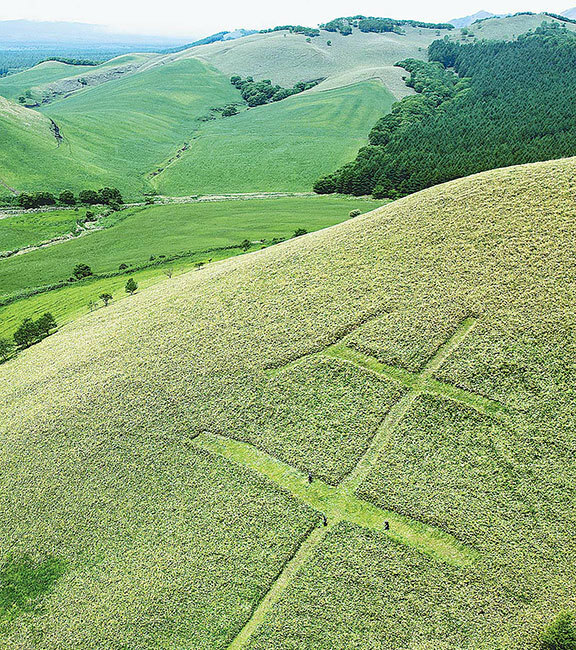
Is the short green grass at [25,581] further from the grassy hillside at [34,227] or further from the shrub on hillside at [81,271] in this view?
the grassy hillside at [34,227]

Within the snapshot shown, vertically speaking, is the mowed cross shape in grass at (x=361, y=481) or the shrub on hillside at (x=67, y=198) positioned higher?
the shrub on hillside at (x=67, y=198)

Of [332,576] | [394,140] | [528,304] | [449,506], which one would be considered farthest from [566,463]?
[394,140]

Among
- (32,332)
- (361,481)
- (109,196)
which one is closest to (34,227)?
(109,196)

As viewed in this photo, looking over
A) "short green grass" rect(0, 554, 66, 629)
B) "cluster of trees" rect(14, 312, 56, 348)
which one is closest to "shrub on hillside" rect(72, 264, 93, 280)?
"cluster of trees" rect(14, 312, 56, 348)

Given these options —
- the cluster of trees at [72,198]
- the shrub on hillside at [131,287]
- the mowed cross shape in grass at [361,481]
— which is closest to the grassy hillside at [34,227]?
the cluster of trees at [72,198]

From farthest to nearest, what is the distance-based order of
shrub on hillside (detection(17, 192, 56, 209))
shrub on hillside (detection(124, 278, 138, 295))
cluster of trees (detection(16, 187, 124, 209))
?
1. cluster of trees (detection(16, 187, 124, 209))
2. shrub on hillside (detection(17, 192, 56, 209))
3. shrub on hillside (detection(124, 278, 138, 295))

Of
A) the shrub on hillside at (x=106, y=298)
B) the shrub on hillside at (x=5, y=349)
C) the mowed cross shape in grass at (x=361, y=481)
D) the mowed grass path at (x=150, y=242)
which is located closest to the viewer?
the mowed cross shape in grass at (x=361, y=481)

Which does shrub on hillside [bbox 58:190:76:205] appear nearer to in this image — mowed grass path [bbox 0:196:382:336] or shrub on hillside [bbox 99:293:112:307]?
mowed grass path [bbox 0:196:382:336]
